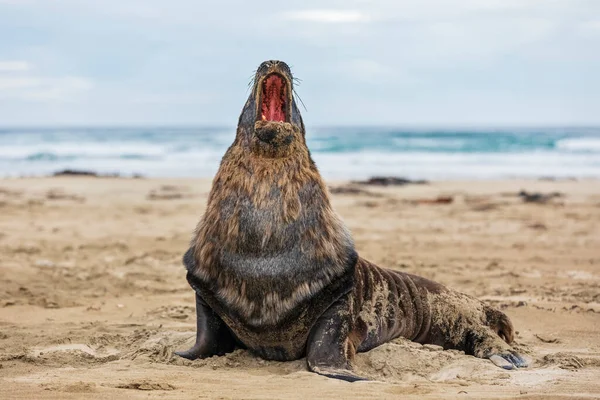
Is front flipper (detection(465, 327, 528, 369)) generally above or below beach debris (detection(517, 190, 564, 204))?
below

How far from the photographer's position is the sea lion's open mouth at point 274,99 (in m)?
5.20

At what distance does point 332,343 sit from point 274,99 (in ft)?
5.16

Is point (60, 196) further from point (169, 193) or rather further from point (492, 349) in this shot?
point (492, 349)

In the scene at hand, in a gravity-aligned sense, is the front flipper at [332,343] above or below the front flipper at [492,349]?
above

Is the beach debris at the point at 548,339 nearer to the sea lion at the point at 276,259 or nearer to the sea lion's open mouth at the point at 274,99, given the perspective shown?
the sea lion at the point at 276,259

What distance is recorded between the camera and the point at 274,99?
5301mm

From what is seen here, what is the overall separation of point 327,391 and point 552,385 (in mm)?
1291

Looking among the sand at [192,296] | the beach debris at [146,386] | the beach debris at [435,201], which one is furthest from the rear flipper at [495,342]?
the beach debris at [435,201]

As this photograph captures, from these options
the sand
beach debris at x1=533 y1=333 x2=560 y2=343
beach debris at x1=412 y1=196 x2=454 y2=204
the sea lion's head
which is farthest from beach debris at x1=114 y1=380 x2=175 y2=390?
beach debris at x1=412 y1=196 x2=454 y2=204

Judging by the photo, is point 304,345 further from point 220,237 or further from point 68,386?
point 68,386

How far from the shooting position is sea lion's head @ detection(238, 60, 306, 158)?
504 centimetres

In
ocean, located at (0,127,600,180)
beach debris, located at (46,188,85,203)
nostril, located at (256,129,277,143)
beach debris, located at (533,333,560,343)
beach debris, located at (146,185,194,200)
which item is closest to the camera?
nostril, located at (256,129,277,143)

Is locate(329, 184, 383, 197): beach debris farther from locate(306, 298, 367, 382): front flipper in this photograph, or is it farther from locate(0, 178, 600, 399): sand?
locate(306, 298, 367, 382): front flipper

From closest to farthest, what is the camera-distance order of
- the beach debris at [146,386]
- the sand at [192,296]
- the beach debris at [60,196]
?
1. the beach debris at [146,386]
2. the sand at [192,296]
3. the beach debris at [60,196]
